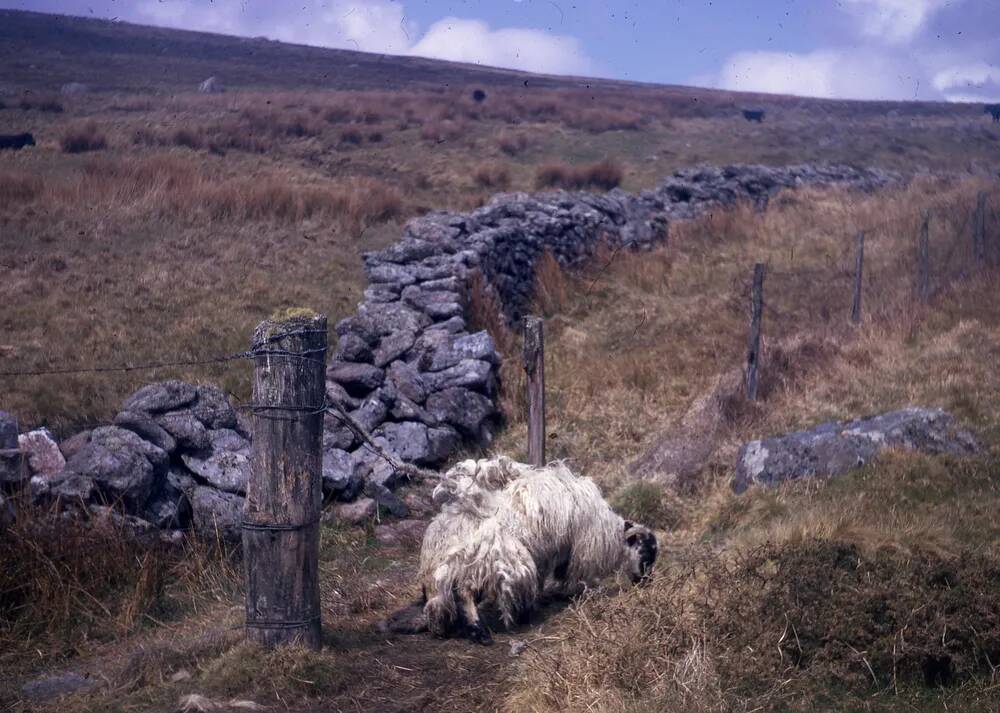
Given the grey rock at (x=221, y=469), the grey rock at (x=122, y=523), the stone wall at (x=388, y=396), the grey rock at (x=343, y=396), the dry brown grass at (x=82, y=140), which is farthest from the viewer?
the dry brown grass at (x=82, y=140)

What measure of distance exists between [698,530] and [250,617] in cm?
394

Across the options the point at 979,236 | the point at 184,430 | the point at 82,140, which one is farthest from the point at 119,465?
the point at 82,140

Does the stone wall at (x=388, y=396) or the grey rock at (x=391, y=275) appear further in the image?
the grey rock at (x=391, y=275)

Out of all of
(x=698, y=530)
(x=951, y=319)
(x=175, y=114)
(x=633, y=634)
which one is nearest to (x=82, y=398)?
(x=698, y=530)

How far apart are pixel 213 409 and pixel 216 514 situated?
123 cm

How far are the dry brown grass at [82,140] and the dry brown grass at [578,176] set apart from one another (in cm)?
992

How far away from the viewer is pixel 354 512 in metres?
8.09

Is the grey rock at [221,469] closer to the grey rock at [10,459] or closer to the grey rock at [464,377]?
the grey rock at [10,459]

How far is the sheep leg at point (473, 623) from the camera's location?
5453 millimetres

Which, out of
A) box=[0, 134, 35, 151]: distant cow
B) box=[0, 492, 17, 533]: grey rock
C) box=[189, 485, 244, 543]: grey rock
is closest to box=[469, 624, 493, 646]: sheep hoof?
box=[189, 485, 244, 543]: grey rock

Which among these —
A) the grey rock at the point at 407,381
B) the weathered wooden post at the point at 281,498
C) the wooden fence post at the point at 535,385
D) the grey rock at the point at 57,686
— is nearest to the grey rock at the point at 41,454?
the grey rock at the point at 57,686

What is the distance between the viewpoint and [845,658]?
4.70 metres

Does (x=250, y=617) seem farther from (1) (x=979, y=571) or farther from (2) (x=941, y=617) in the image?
(1) (x=979, y=571)

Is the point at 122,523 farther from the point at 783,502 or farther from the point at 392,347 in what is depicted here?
the point at 392,347
